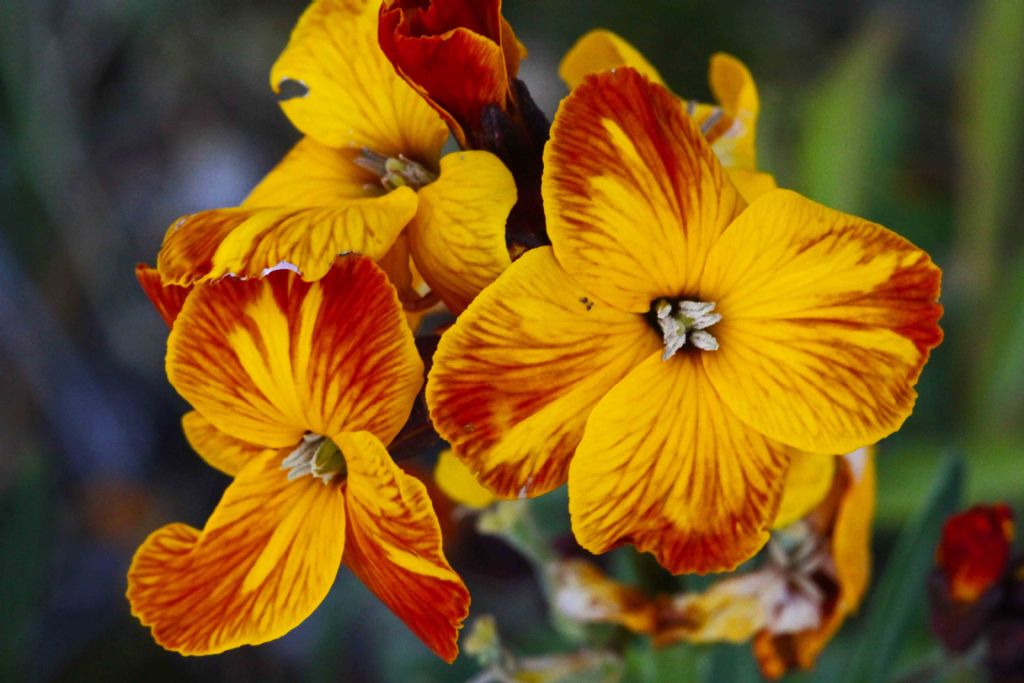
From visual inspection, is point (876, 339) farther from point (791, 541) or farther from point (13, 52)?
point (13, 52)

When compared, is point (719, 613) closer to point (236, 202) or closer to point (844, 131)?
point (844, 131)

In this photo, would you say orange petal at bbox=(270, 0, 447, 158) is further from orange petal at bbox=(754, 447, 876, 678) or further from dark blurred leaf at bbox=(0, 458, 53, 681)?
dark blurred leaf at bbox=(0, 458, 53, 681)

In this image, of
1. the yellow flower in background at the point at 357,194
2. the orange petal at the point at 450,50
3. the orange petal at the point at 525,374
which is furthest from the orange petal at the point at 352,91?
the orange petal at the point at 525,374

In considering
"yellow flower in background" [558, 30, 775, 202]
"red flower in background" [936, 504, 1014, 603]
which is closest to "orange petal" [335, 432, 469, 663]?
"yellow flower in background" [558, 30, 775, 202]

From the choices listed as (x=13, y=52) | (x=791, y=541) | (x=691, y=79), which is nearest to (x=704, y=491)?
(x=791, y=541)

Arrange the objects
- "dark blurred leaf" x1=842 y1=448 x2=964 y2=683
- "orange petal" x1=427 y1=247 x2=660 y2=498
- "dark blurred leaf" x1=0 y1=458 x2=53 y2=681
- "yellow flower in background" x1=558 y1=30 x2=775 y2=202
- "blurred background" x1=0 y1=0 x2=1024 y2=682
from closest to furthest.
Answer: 1. "orange petal" x1=427 y1=247 x2=660 y2=498
2. "yellow flower in background" x1=558 y1=30 x2=775 y2=202
3. "dark blurred leaf" x1=842 y1=448 x2=964 y2=683
4. "dark blurred leaf" x1=0 y1=458 x2=53 y2=681
5. "blurred background" x1=0 y1=0 x2=1024 y2=682

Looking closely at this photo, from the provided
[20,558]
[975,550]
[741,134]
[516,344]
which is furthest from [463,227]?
[20,558]

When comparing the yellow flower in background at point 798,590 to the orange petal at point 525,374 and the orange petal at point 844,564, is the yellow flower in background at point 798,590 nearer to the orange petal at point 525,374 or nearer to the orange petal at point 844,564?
the orange petal at point 844,564
